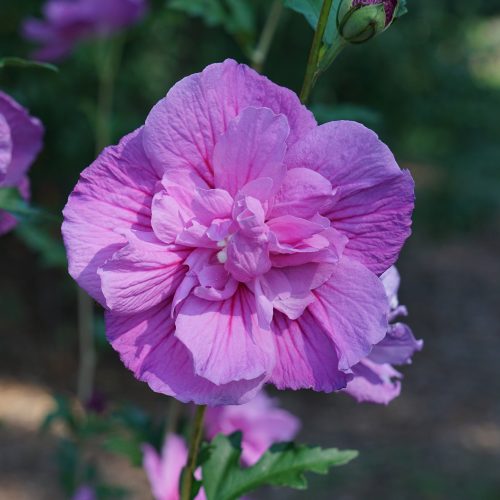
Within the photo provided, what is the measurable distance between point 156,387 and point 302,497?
3670 millimetres

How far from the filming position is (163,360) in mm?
772

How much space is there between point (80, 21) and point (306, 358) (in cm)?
207

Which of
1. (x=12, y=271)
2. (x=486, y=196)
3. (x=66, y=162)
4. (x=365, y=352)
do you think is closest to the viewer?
(x=365, y=352)

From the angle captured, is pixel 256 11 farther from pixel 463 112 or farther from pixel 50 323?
pixel 50 323

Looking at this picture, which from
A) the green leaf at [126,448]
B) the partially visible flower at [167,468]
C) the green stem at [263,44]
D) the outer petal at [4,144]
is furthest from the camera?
the green stem at [263,44]

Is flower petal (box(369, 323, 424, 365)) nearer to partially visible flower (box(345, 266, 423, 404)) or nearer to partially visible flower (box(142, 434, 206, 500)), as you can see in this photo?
partially visible flower (box(345, 266, 423, 404))

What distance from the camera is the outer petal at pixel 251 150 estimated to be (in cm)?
75

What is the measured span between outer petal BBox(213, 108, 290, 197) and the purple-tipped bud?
0.16m

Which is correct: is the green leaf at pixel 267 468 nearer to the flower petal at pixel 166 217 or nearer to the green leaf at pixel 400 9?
the flower petal at pixel 166 217

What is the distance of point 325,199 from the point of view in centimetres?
76

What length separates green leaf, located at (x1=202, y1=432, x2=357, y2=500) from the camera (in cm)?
100

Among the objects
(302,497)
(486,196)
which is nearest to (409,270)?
(486,196)

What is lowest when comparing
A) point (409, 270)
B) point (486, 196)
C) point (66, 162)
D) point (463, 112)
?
point (409, 270)

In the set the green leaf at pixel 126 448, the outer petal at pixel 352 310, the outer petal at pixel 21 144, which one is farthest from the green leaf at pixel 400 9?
the green leaf at pixel 126 448
